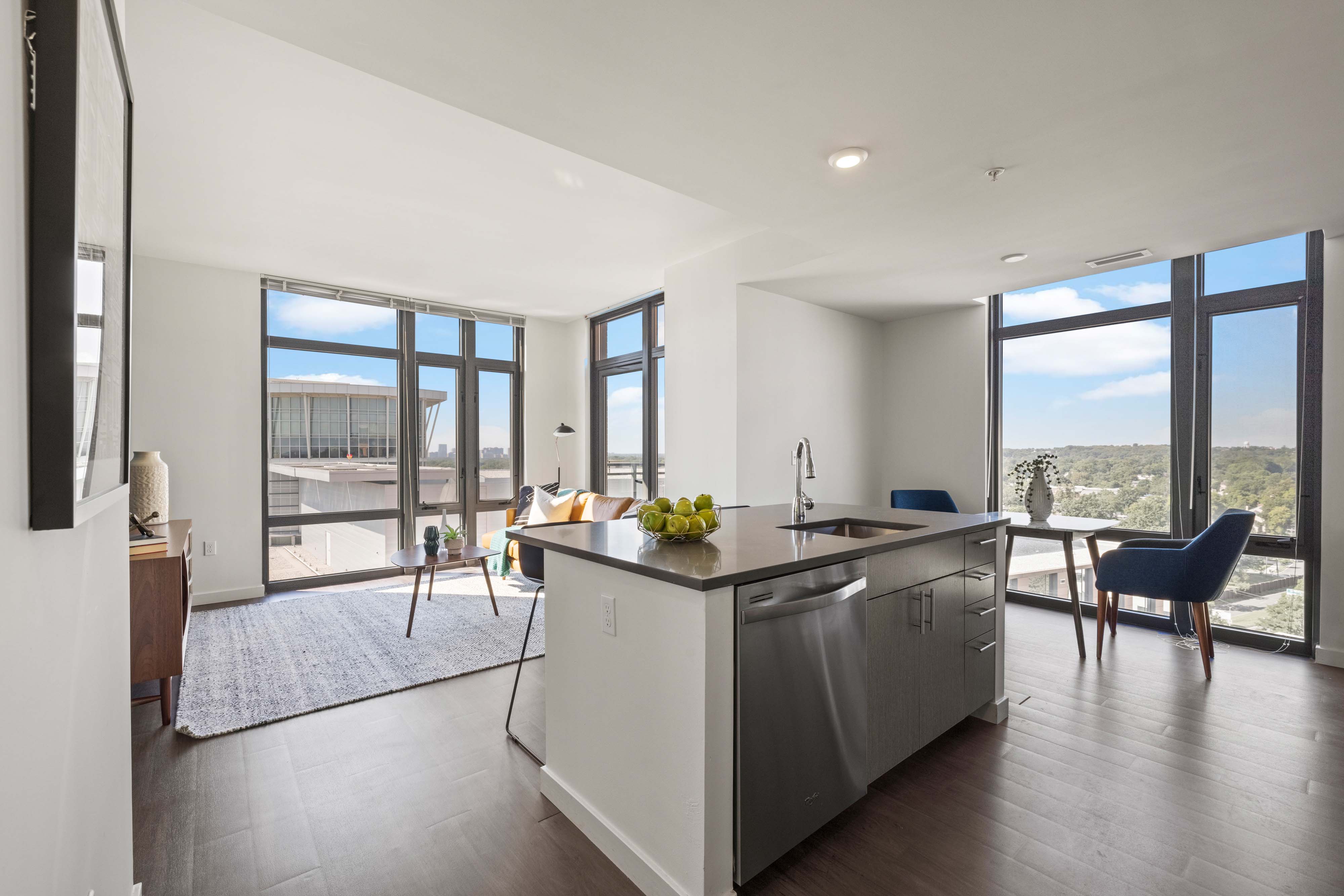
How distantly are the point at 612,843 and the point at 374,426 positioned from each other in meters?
4.94

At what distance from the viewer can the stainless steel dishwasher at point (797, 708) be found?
1647 mm

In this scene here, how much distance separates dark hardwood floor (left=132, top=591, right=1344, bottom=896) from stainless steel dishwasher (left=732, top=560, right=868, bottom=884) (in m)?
0.17

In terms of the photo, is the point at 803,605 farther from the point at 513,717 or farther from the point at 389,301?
the point at 389,301

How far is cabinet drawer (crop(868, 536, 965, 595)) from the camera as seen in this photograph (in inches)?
83.0

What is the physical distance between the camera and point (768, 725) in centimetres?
169

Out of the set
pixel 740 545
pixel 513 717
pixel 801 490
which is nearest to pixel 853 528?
pixel 801 490

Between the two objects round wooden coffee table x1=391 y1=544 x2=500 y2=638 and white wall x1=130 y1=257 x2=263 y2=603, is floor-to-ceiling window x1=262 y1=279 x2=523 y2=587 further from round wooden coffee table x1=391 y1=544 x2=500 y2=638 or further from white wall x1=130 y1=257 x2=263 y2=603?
round wooden coffee table x1=391 y1=544 x2=500 y2=638

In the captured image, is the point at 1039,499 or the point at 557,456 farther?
the point at 557,456

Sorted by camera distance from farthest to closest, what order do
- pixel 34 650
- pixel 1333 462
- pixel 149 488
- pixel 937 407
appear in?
1. pixel 937 407
2. pixel 149 488
3. pixel 1333 462
4. pixel 34 650

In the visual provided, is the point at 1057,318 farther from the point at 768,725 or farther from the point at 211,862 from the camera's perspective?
the point at 211,862

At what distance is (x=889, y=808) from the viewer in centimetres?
210

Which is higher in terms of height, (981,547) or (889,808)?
(981,547)

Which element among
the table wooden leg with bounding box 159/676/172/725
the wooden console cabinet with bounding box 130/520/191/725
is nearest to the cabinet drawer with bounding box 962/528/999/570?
the wooden console cabinet with bounding box 130/520/191/725

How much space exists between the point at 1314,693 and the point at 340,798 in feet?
14.3
